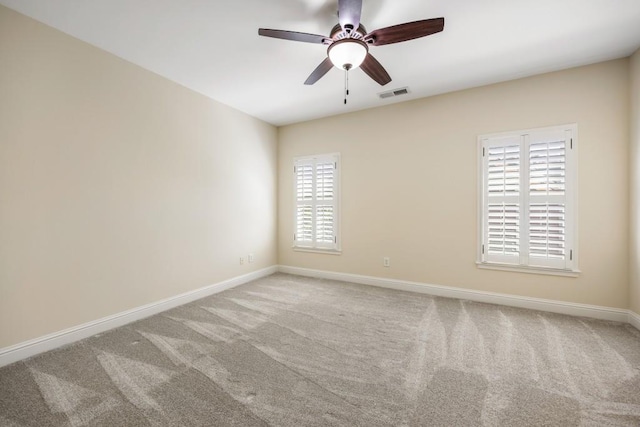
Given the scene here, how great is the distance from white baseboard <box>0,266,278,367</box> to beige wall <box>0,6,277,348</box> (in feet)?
0.20

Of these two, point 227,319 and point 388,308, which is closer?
point 227,319

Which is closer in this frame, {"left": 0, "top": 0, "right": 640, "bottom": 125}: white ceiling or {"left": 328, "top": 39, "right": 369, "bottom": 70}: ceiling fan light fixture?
{"left": 328, "top": 39, "right": 369, "bottom": 70}: ceiling fan light fixture

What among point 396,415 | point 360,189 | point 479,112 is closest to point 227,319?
point 396,415

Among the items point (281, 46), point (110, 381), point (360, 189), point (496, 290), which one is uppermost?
point (281, 46)

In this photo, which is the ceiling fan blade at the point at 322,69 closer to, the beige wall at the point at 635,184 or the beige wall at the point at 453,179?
the beige wall at the point at 453,179

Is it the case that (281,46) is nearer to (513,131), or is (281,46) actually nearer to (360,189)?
(360,189)

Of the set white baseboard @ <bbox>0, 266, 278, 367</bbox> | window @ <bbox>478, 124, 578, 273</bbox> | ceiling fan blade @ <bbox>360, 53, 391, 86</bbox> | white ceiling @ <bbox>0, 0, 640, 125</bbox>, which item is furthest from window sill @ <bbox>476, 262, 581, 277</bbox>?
white baseboard @ <bbox>0, 266, 278, 367</bbox>

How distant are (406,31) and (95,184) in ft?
10.0

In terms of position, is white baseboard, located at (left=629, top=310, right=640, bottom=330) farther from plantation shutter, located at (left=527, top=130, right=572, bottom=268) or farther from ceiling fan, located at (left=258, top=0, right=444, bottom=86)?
ceiling fan, located at (left=258, top=0, right=444, bottom=86)

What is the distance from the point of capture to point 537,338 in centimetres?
255

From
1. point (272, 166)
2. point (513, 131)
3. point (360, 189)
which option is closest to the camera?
point (513, 131)

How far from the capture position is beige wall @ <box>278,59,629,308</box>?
2.90m

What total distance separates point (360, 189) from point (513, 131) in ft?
6.85

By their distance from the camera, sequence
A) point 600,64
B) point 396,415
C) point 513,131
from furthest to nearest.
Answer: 1. point 513,131
2. point 600,64
3. point 396,415
